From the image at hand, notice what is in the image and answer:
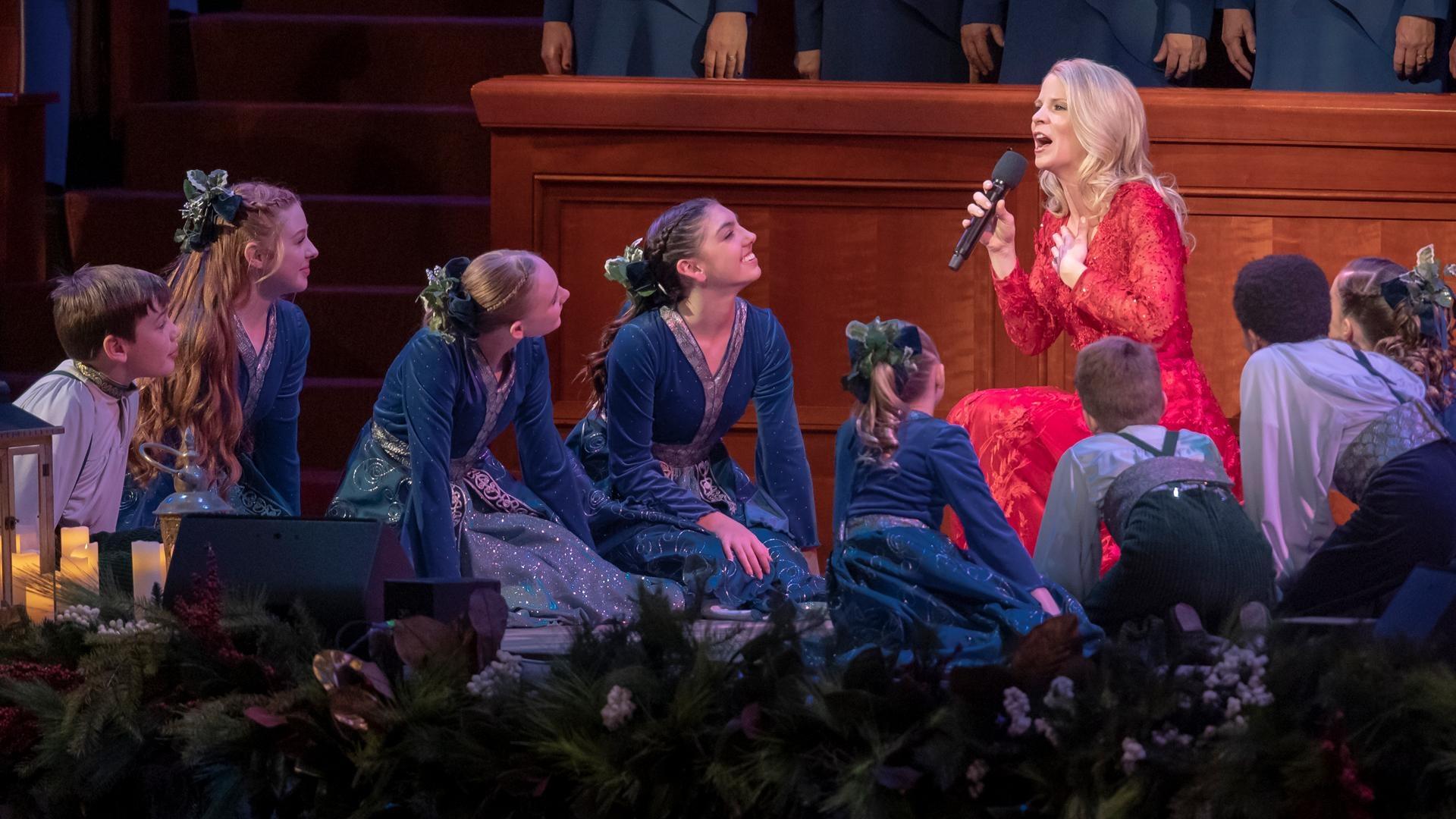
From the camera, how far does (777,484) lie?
145 inches

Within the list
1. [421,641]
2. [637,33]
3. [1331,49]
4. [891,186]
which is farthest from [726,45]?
[421,641]

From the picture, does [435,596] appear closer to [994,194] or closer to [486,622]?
[486,622]

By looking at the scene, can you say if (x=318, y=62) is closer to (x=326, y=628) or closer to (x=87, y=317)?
(x=87, y=317)

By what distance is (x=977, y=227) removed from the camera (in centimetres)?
349

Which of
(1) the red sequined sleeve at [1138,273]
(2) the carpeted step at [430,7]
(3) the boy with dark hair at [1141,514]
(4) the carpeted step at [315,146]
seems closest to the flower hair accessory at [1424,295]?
(1) the red sequined sleeve at [1138,273]

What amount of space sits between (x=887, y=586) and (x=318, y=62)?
3292 millimetres

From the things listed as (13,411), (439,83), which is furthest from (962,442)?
(439,83)

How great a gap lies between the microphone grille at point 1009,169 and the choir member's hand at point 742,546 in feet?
3.00

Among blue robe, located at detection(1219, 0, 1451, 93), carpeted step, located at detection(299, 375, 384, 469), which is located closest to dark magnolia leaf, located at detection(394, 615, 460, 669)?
carpeted step, located at detection(299, 375, 384, 469)

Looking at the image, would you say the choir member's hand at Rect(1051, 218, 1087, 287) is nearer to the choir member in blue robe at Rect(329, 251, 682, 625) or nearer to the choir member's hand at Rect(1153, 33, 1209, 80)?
the choir member's hand at Rect(1153, 33, 1209, 80)

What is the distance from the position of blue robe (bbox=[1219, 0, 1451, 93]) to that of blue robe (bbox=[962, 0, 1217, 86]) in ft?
0.60

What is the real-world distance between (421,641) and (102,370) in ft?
5.25

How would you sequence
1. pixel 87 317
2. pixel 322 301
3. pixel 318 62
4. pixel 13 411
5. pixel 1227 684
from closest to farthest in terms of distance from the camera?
1. pixel 1227 684
2. pixel 13 411
3. pixel 87 317
4. pixel 322 301
5. pixel 318 62

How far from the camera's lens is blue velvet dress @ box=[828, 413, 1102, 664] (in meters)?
2.88
